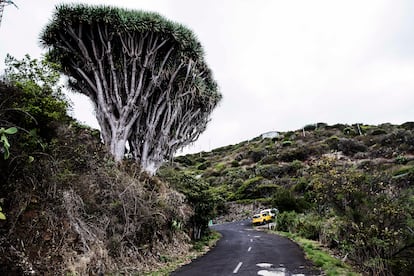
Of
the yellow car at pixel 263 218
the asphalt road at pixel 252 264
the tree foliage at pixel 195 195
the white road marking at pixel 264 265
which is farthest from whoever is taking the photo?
the yellow car at pixel 263 218

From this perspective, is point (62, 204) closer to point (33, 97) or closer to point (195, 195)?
point (33, 97)

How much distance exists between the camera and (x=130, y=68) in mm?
15328

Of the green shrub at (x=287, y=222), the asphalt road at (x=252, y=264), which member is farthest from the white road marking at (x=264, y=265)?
the green shrub at (x=287, y=222)

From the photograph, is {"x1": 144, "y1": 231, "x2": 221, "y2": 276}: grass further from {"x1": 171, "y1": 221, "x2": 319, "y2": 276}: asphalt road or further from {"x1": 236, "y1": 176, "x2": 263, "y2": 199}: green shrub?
{"x1": 236, "y1": 176, "x2": 263, "y2": 199}: green shrub

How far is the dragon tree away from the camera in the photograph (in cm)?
1417

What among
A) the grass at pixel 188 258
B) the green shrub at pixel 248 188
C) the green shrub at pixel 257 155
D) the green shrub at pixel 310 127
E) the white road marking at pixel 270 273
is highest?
the green shrub at pixel 310 127

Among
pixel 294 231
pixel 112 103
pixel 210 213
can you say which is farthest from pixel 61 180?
pixel 294 231

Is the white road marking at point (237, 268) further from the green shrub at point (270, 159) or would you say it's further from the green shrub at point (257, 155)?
the green shrub at point (257, 155)

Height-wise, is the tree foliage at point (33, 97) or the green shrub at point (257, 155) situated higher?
the green shrub at point (257, 155)

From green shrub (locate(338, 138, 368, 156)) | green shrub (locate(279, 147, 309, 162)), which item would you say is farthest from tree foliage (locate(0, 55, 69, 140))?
green shrub (locate(279, 147, 309, 162))

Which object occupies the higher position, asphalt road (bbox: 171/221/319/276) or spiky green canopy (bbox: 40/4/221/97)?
spiky green canopy (bbox: 40/4/221/97)

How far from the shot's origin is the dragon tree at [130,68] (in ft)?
46.5

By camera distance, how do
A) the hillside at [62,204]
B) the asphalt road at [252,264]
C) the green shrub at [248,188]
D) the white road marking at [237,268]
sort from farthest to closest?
1. the green shrub at [248,188]
2. the white road marking at [237,268]
3. the asphalt road at [252,264]
4. the hillside at [62,204]

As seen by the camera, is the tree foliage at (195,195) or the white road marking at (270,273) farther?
the tree foliage at (195,195)
